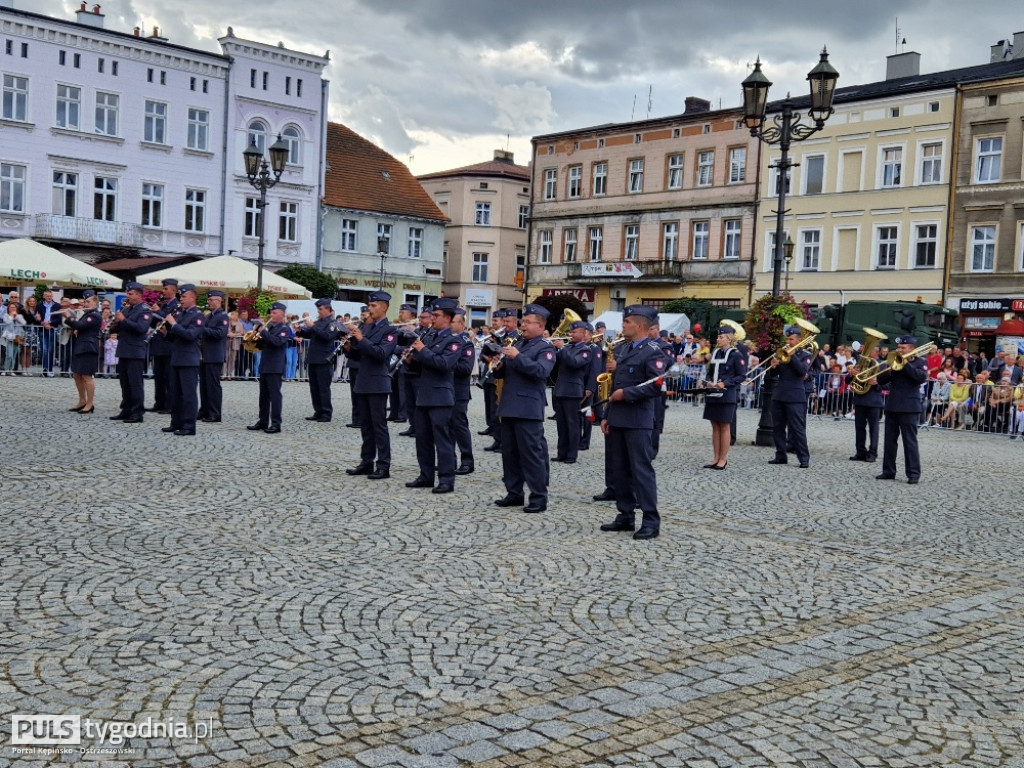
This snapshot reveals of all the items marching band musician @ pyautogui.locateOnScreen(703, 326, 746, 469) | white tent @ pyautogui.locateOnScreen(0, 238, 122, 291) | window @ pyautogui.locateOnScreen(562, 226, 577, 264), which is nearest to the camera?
marching band musician @ pyautogui.locateOnScreen(703, 326, 746, 469)

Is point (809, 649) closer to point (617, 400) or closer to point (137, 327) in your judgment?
point (617, 400)

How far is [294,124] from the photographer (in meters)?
47.6

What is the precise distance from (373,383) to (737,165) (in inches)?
1600

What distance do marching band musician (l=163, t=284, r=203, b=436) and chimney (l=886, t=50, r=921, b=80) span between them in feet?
129

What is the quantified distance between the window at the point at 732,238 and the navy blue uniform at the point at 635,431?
41.3 meters

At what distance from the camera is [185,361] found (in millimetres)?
15125

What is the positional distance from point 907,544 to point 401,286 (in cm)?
4881

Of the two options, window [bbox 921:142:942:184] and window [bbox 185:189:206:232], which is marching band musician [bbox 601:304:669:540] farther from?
window [bbox 185:189:206:232]

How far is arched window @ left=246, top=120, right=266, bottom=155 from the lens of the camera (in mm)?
46438

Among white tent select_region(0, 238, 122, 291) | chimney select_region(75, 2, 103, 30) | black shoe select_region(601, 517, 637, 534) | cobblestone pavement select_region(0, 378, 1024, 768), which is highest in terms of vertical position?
chimney select_region(75, 2, 103, 30)

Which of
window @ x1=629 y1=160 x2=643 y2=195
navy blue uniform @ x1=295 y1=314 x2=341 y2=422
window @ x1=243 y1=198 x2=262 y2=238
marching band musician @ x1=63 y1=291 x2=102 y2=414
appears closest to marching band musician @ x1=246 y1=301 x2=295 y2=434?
navy blue uniform @ x1=295 y1=314 x2=341 y2=422

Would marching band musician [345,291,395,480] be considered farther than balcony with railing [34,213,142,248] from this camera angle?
No

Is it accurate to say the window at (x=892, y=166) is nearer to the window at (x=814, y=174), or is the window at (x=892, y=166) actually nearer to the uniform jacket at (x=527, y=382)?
the window at (x=814, y=174)

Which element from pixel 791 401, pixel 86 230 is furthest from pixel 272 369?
pixel 86 230
